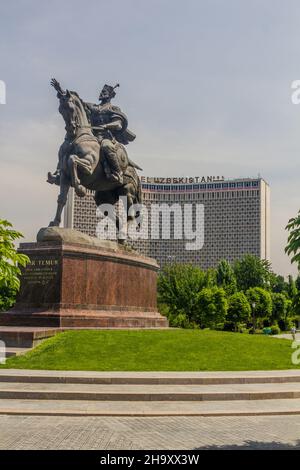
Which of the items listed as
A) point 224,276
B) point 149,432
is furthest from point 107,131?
point 224,276

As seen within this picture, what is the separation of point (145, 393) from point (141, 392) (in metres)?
0.10

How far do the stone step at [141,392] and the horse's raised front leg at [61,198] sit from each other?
8.14 m

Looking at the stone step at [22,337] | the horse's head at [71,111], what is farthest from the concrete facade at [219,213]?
the stone step at [22,337]

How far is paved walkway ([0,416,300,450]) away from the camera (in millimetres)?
7289

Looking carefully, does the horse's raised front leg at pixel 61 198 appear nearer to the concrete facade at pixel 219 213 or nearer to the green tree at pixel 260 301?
the green tree at pixel 260 301

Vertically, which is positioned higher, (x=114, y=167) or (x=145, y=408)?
(x=114, y=167)

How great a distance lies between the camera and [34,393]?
10.4 m

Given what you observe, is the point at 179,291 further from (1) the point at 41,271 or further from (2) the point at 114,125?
(1) the point at 41,271

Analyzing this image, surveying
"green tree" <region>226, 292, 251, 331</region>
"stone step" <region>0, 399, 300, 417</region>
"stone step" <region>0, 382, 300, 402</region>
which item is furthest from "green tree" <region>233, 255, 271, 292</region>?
"stone step" <region>0, 399, 300, 417</region>

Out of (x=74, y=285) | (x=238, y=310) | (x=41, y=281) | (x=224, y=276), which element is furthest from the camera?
(x=224, y=276)

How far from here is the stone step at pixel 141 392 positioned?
10391 mm

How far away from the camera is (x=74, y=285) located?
17.3m

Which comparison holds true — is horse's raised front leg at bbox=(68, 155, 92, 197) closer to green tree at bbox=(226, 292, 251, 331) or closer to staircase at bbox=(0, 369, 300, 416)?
staircase at bbox=(0, 369, 300, 416)
